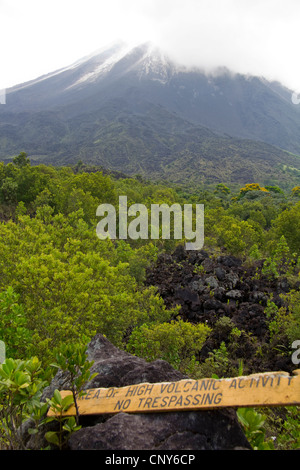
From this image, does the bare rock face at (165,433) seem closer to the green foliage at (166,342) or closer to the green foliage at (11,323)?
the green foliage at (11,323)

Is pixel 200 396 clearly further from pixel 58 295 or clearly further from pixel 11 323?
pixel 58 295

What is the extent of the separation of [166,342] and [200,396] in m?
6.82

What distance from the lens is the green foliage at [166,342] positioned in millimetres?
9203

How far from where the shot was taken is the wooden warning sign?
259 centimetres

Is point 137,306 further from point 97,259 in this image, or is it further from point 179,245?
point 179,245

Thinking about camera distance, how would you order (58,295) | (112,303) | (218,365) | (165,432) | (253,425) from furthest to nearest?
(218,365) < (112,303) < (58,295) < (165,432) < (253,425)

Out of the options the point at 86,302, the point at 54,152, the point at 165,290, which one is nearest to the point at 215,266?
the point at 165,290

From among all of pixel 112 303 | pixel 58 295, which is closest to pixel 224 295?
pixel 112 303

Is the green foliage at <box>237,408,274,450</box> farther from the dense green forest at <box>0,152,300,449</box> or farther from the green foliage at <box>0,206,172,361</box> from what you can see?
the green foliage at <box>0,206,172,361</box>

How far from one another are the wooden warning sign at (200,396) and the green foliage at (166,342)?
617cm

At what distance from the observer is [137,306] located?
1184cm

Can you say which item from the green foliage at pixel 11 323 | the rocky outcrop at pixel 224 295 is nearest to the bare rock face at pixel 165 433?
the green foliage at pixel 11 323

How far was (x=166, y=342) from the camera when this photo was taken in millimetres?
9273
